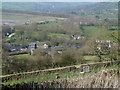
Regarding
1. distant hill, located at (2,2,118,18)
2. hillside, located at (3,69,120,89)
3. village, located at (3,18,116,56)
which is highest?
distant hill, located at (2,2,118,18)

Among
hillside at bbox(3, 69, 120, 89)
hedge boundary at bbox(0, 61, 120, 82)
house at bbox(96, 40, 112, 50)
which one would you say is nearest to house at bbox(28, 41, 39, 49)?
house at bbox(96, 40, 112, 50)

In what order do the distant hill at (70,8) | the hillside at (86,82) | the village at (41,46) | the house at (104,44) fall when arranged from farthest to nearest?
1. the distant hill at (70,8)
2. the house at (104,44)
3. the village at (41,46)
4. the hillside at (86,82)

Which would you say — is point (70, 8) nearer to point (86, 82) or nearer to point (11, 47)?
point (11, 47)

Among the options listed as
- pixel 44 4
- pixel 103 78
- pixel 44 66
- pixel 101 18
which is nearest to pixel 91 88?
pixel 103 78

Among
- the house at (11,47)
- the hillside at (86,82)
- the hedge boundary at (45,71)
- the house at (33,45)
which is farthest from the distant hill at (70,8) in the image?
the hillside at (86,82)

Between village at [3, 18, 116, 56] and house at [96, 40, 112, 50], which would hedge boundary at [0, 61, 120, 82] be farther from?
house at [96, 40, 112, 50]

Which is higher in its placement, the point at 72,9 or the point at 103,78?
the point at 72,9

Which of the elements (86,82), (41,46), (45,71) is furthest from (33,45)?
(86,82)

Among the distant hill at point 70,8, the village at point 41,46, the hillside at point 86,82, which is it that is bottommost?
the hillside at point 86,82

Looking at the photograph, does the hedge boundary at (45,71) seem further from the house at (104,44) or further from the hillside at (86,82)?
the house at (104,44)

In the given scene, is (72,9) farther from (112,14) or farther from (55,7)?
(112,14)

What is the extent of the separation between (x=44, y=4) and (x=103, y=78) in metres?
9.04

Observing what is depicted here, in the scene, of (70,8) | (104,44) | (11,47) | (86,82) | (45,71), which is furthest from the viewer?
(70,8)

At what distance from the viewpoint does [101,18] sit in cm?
1481
